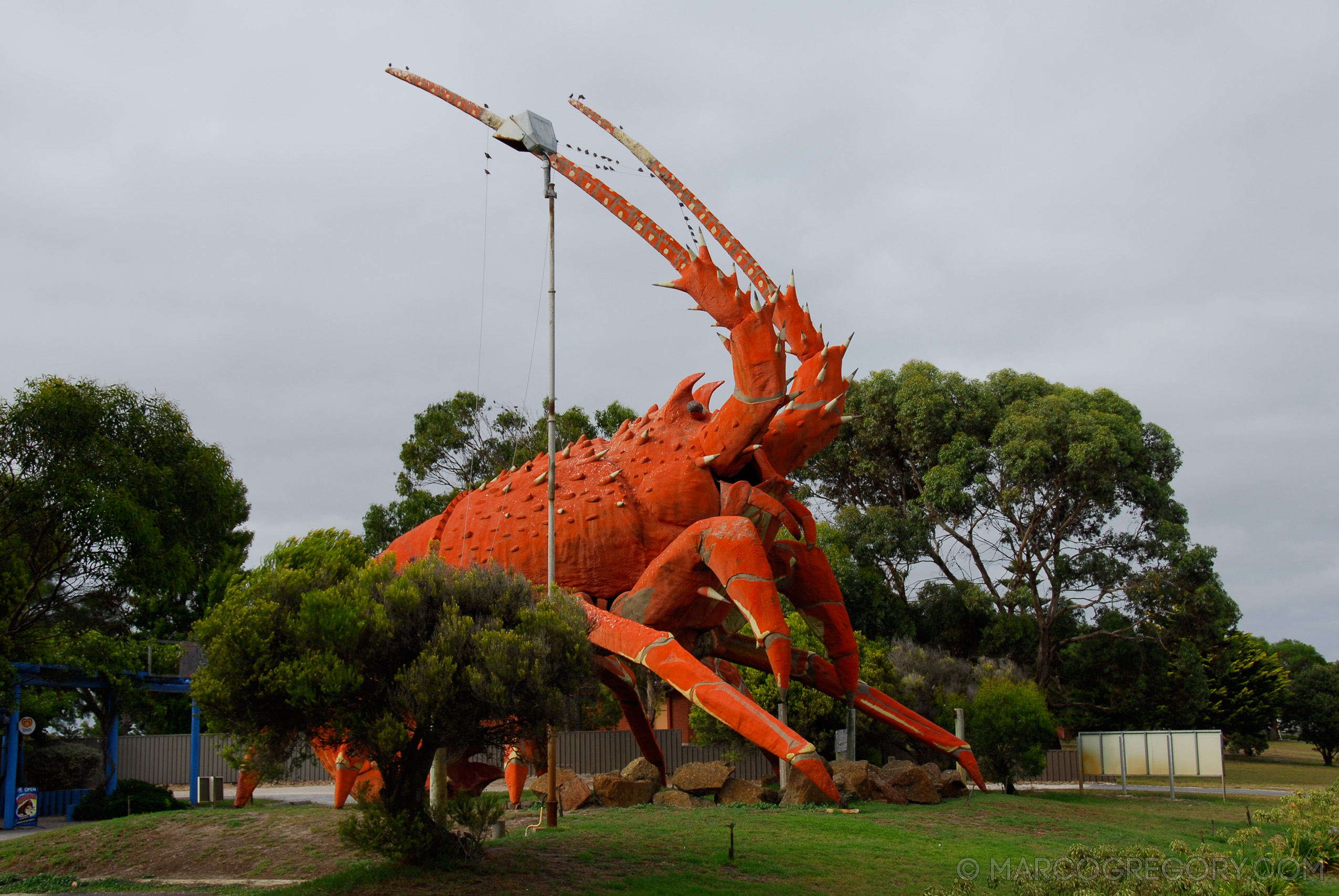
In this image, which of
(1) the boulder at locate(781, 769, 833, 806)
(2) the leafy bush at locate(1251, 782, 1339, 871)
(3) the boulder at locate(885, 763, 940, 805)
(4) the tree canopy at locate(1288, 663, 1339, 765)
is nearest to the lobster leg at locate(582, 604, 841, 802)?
(1) the boulder at locate(781, 769, 833, 806)

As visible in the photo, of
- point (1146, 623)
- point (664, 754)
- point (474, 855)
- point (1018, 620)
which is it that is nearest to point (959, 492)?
point (1018, 620)

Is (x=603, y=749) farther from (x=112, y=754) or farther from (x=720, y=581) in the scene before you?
(x=720, y=581)

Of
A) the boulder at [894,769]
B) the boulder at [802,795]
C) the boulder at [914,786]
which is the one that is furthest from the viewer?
the boulder at [894,769]

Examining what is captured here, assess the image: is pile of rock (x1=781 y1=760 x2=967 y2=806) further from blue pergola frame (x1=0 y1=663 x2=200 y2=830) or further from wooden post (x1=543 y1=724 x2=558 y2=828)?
blue pergola frame (x1=0 y1=663 x2=200 y2=830)

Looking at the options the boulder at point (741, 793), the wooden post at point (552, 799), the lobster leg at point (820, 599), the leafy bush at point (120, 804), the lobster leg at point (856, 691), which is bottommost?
the leafy bush at point (120, 804)

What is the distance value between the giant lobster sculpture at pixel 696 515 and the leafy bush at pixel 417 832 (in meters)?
2.80

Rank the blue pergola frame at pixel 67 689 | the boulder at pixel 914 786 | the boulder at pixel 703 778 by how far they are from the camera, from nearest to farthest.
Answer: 1. the boulder at pixel 703 778
2. the boulder at pixel 914 786
3. the blue pergola frame at pixel 67 689

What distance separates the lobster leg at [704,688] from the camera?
11.8 m

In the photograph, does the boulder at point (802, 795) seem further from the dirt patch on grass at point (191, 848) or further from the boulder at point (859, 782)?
the dirt patch on grass at point (191, 848)

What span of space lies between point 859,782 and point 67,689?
17962mm

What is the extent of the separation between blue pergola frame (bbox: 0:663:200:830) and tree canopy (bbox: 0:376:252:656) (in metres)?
0.77

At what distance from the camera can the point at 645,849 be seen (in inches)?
513

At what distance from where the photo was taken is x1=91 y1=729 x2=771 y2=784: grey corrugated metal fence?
25609 mm

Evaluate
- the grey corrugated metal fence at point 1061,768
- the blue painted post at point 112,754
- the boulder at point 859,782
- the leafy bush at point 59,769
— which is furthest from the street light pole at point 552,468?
the grey corrugated metal fence at point 1061,768
